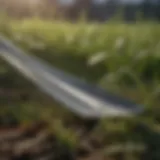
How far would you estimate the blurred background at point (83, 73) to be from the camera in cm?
95

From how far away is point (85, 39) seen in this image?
1010 millimetres

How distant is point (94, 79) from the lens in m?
0.99

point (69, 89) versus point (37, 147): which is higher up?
point (69, 89)

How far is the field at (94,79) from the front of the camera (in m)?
0.95

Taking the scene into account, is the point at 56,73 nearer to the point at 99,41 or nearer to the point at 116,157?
the point at 99,41

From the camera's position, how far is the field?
952mm

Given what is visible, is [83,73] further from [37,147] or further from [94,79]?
[37,147]

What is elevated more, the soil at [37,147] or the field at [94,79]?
the field at [94,79]

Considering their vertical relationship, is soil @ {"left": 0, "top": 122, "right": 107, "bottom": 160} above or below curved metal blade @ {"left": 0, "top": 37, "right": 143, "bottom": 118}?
below

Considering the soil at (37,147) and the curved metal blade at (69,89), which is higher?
the curved metal blade at (69,89)

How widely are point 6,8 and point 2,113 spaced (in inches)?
9.5

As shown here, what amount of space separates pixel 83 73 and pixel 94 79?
28 millimetres

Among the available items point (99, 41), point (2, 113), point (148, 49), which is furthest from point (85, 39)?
point (2, 113)

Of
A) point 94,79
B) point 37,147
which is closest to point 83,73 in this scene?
point 94,79
